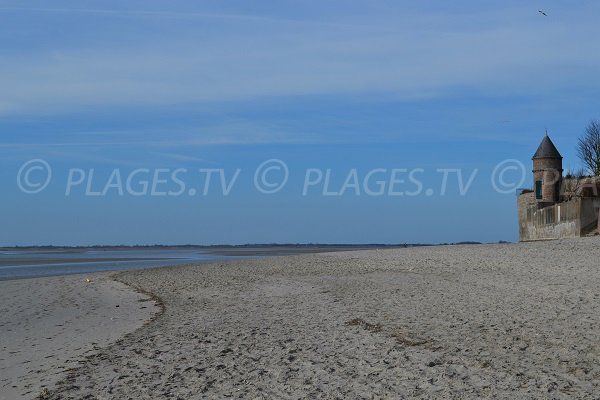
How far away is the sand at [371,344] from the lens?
7078 mm

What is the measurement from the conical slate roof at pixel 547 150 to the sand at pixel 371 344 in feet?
94.6

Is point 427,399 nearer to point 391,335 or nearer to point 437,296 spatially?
point 391,335

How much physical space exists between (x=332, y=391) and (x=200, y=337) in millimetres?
3933

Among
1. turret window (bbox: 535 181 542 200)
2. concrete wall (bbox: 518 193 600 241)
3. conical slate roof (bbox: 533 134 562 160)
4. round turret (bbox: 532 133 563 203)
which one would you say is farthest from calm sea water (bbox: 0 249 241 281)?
conical slate roof (bbox: 533 134 562 160)

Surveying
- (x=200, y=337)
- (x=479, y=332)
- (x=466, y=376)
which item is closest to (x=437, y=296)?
(x=479, y=332)

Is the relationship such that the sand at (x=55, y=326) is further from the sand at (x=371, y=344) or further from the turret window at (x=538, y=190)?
the turret window at (x=538, y=190)

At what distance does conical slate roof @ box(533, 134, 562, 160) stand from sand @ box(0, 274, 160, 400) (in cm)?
3109

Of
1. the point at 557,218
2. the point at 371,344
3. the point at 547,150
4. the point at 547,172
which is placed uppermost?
the point at 547,150

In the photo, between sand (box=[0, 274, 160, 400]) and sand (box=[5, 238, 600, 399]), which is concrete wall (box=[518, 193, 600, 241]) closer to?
sand (box=[5, 238, 600, 399])

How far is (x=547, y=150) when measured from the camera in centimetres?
4494

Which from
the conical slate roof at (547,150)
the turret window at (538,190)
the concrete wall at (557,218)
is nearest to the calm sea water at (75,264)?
the concrete wall at (557,218)

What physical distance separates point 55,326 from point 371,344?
6460mm

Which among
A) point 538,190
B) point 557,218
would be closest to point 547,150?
point 538,190

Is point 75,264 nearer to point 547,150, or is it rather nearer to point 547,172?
point 547,172
